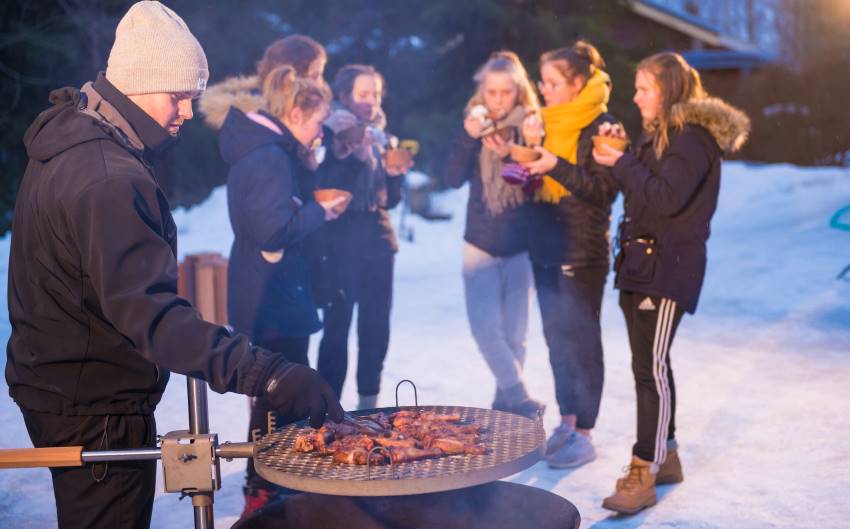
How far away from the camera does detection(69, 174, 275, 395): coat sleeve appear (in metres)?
2.25

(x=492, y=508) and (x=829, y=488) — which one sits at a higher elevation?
(x=492, y=508)

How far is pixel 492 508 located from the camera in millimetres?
3002

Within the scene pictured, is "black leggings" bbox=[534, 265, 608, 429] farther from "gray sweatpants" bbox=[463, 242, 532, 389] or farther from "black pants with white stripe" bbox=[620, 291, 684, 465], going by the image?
"black pants with white stripe" bbox=[620, 291, 684, 465]

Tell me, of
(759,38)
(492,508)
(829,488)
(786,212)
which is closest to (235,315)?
(492,508)

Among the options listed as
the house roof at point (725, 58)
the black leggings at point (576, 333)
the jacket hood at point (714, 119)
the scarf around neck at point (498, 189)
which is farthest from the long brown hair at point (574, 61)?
the house roof at point (725, 58)

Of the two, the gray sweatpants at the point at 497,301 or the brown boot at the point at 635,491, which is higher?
the gray sweatpants at the point at 497,301

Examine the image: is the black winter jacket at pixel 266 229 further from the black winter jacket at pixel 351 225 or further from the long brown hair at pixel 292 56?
the black winter jacket at pixel 351 225

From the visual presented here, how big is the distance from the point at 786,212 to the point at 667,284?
11.8 metres

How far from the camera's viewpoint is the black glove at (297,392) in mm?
2314

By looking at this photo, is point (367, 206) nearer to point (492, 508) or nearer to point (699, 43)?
point (492, 508)

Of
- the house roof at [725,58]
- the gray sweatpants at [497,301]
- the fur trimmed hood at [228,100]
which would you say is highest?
the house roof at [725,58]

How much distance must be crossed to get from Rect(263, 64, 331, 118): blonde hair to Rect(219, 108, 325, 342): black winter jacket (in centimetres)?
9

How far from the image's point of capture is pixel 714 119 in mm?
4203

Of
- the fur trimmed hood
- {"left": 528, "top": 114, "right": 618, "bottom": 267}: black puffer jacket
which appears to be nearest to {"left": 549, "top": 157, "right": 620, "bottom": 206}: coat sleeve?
{"left": 528, "top": 114, "right": 618, "bottom": 267}: black puffer jacket
